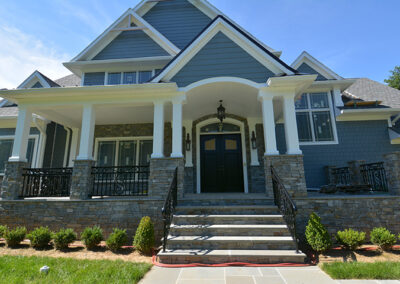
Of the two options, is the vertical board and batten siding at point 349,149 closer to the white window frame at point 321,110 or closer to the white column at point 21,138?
the white window frame at point 321,110

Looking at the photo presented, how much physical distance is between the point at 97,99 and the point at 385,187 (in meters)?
8.97

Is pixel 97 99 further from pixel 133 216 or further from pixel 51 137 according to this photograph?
pixel 51 137

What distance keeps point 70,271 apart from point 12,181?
4431mm

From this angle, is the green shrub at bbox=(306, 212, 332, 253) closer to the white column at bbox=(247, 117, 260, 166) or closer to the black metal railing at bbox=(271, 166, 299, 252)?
the black metal railing at bbox=(271, 166, 299, 252)

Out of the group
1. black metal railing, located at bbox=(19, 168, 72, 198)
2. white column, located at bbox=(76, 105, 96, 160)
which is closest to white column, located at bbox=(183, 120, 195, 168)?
white column, located at bbox=(76, 105, 96, 160)

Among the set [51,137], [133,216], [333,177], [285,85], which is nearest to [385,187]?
[333,177]

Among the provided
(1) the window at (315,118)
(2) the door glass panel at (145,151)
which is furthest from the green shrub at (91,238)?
(1) the window at (315,118)

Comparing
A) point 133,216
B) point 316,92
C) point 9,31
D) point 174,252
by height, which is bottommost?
point 174,252

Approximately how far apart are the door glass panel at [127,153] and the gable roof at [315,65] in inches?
313

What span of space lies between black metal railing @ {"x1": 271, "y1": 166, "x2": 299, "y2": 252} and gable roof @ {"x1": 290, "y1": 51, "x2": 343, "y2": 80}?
6.01 meters

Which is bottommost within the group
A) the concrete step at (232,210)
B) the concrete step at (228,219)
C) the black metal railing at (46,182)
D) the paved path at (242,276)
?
the paved path at (242,276)

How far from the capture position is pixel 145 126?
9.25 meters

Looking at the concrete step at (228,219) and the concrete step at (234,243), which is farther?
the concrete step at (228,219)

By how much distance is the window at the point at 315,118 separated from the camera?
341 inches
